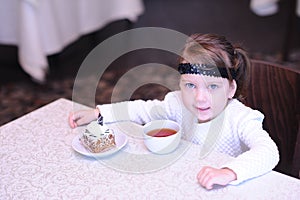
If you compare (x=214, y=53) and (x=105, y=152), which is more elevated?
(x=214, y=53)

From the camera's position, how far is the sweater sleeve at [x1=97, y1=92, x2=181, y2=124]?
3.70 feet

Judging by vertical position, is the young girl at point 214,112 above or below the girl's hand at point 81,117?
above

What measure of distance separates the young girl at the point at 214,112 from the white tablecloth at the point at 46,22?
156 centimetres

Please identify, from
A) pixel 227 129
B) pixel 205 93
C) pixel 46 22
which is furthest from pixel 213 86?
pixel 46 22

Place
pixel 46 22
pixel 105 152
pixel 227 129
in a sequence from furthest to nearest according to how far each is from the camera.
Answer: pixel 46 22 → pixel 227 129 → pixel 105 152

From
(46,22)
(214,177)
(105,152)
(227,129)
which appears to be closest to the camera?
(214,177)

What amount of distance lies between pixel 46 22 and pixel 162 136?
1.85 metres

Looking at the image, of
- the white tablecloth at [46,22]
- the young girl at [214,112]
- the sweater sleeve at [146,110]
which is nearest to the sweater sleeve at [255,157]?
the young girl at [214,112]

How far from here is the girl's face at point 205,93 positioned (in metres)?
0.96

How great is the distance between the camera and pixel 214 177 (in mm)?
816

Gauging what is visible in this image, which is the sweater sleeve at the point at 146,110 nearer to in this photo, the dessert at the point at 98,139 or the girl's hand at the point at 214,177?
the dessert at the point at 98,139

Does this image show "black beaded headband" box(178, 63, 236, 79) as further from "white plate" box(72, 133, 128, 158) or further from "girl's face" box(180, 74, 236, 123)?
"white plate" box(72, 133, 128, 158)

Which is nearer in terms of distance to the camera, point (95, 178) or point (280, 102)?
point (95, 178)

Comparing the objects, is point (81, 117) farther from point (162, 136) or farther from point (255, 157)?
point (255, 157)
